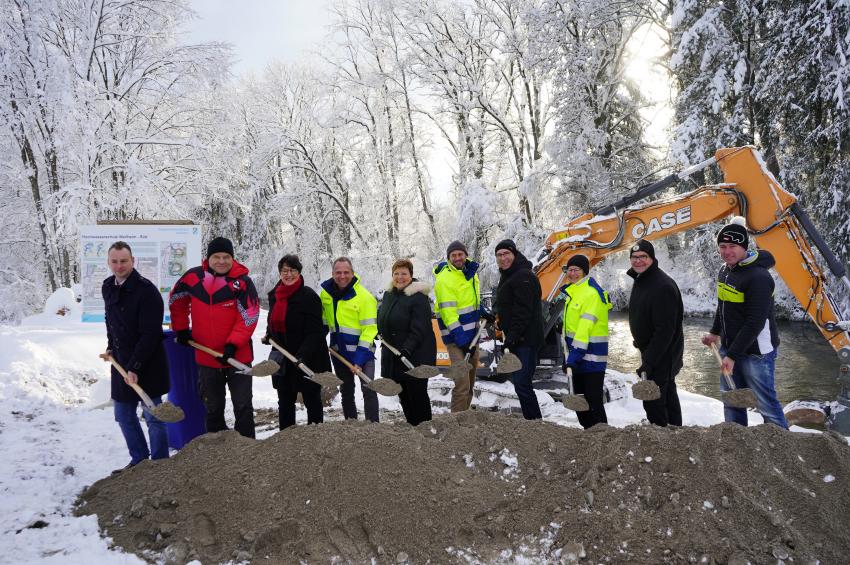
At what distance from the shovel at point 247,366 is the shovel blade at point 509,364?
1976mm

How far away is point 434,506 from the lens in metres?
3.40

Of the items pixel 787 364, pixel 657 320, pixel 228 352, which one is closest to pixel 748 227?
pixel 657 320

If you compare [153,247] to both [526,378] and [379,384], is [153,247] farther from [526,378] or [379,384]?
[526,378]

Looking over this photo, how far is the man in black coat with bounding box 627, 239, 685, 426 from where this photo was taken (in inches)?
172

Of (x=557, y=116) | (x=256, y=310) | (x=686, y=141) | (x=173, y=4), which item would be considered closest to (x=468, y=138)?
(x=557, y=116)

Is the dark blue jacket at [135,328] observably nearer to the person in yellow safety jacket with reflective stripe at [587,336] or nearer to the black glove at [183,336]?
the black glove at [183,336]

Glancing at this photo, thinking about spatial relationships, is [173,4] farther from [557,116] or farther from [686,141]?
[686,141]

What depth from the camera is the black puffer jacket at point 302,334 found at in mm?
4855

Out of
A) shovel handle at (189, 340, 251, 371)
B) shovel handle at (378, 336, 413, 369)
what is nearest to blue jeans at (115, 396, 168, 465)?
shovel handle at (189, 340, 251, 371)

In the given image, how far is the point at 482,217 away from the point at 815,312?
10.4 m

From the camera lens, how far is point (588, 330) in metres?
4.62

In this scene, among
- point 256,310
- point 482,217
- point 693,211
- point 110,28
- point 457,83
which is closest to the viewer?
point 256,310

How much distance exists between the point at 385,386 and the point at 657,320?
234 centimetres

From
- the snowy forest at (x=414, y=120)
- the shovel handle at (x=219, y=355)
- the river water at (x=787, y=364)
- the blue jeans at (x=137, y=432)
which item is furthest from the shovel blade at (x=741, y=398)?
the snowy forest at (x=414, y=120)
